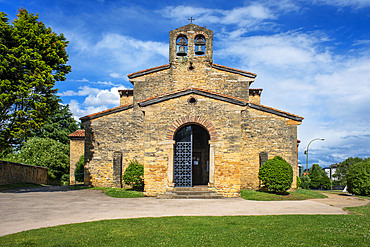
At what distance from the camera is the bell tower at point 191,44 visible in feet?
63.8

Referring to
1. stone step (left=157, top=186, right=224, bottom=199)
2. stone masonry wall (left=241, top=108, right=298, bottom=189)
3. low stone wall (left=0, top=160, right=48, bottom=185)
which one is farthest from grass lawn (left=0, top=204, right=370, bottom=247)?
low stone wall (left=0, top=160, right=48, bottom=185)

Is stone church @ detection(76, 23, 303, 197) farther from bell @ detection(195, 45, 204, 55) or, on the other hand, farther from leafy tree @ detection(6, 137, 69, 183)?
leafy tree @ detection(6, 137, 69, 183)

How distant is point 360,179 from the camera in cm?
1928

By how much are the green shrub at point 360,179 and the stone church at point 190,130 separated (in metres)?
4.82

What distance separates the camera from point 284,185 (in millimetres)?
16766

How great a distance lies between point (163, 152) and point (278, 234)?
9747 mm

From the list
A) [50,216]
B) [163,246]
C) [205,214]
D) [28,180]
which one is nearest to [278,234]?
[163,246]

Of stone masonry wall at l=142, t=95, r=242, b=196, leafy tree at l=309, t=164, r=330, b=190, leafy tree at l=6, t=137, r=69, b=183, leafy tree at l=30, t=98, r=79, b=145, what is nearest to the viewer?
stone masonry wall at l=142, t=95, r=242, b=196

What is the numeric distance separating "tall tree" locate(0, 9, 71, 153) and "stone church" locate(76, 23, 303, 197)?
13.2ft

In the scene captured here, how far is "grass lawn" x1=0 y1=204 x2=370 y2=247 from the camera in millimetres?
6449

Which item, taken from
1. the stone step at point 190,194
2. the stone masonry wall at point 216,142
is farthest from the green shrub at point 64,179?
the stone step at point 190,194

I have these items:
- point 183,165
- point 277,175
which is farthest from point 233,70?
point 183,165

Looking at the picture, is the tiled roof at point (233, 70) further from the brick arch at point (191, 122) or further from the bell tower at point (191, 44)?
the brick arch at point (191, 122)

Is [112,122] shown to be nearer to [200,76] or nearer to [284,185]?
[200,76]
